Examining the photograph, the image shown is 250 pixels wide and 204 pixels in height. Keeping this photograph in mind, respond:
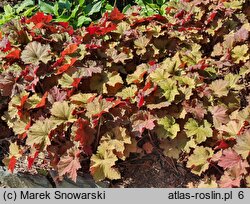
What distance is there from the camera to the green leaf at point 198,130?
3.20m

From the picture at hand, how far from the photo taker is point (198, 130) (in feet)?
10.6

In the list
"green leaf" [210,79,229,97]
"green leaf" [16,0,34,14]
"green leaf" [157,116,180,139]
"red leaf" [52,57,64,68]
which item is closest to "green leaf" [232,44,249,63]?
"green leaf" [210,79,229,97]

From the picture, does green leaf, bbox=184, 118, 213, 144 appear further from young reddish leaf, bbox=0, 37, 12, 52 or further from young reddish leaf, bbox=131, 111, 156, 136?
young reddish leaf, bbox=0, 37, 12, 52

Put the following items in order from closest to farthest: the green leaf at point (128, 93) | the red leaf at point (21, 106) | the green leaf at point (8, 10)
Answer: the red leaf at point (21, 106), the green leaf at point (128, 93), the green leaf at point (8, 10)

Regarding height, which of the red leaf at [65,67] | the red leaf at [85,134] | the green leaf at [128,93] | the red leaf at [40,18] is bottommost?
the red leaf at [85,134]

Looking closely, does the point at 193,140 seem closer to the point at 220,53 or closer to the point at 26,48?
the point at 220,53

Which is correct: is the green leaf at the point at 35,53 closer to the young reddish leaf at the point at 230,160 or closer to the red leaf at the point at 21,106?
the red leaf at the point at 21,106

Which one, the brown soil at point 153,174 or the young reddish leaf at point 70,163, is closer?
the young reddish leaf at point 70,163

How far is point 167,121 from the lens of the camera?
327cm

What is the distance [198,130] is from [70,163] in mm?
887

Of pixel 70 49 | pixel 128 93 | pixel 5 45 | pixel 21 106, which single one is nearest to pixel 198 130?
pixel 128 93

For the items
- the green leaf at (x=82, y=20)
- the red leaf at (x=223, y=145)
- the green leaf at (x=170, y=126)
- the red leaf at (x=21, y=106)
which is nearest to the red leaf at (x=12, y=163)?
the red leaf at (x=21, y=106)

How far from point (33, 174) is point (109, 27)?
50.3 inches

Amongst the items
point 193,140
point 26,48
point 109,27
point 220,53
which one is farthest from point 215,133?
point 26,48
